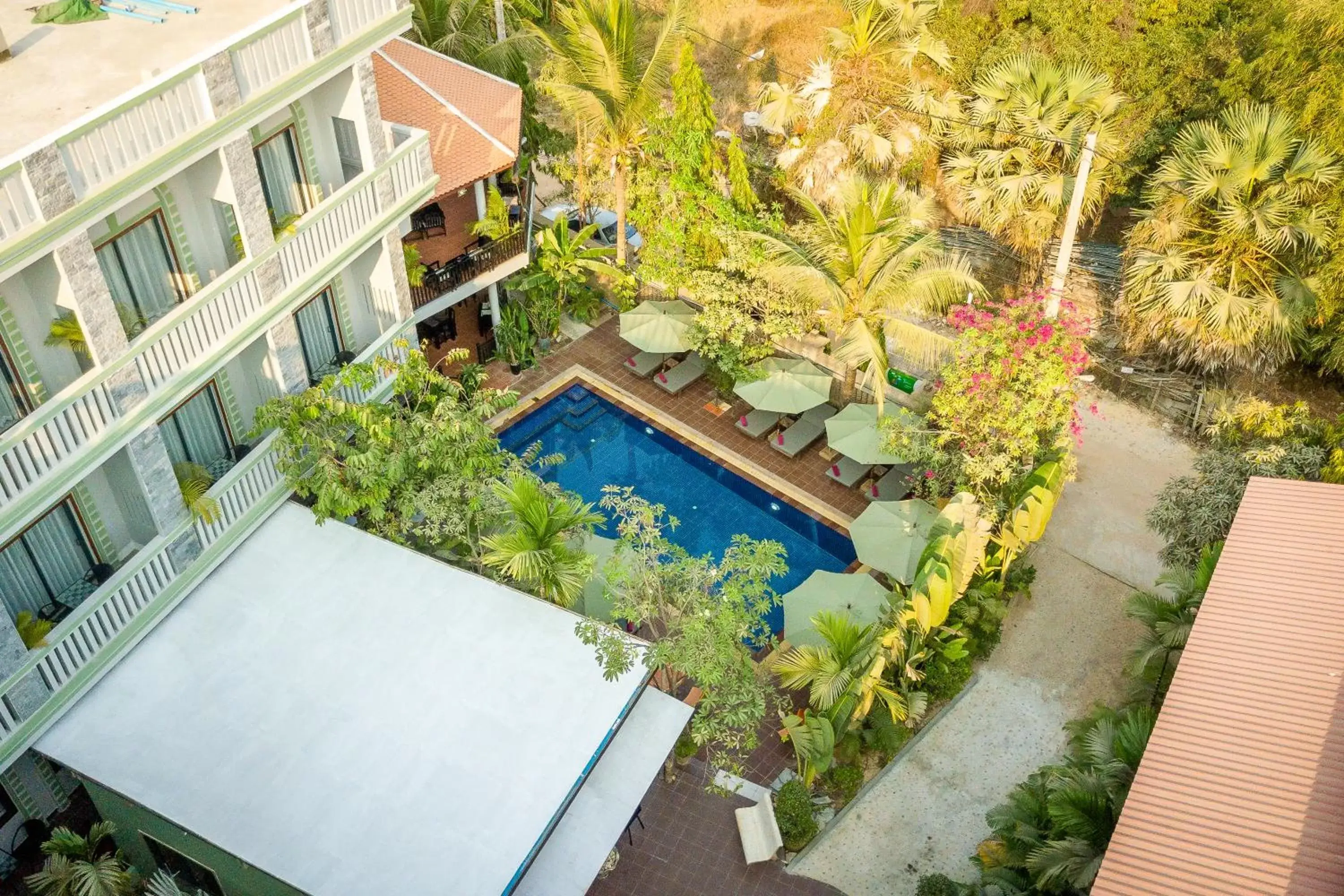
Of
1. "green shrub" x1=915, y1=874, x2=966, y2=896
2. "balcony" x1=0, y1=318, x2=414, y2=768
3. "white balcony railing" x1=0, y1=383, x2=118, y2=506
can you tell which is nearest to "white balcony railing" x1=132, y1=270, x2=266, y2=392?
"white balcony railing" x1=0, y1=383, x2=118, y2=506

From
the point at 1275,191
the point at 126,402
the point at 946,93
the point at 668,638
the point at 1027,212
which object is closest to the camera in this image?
A: the point at 126,402

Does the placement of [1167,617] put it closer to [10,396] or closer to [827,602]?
[827,602]

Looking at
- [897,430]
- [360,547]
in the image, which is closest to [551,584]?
[360,547]

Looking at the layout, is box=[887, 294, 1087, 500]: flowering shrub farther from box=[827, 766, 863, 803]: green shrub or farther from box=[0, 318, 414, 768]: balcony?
box=[0, 318, 414, 768]: balcony

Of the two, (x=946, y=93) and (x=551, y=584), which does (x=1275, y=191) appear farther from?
(x=551, y=584)

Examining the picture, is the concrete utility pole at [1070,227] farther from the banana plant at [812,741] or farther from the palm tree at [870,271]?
the banana plant at [812,741]
